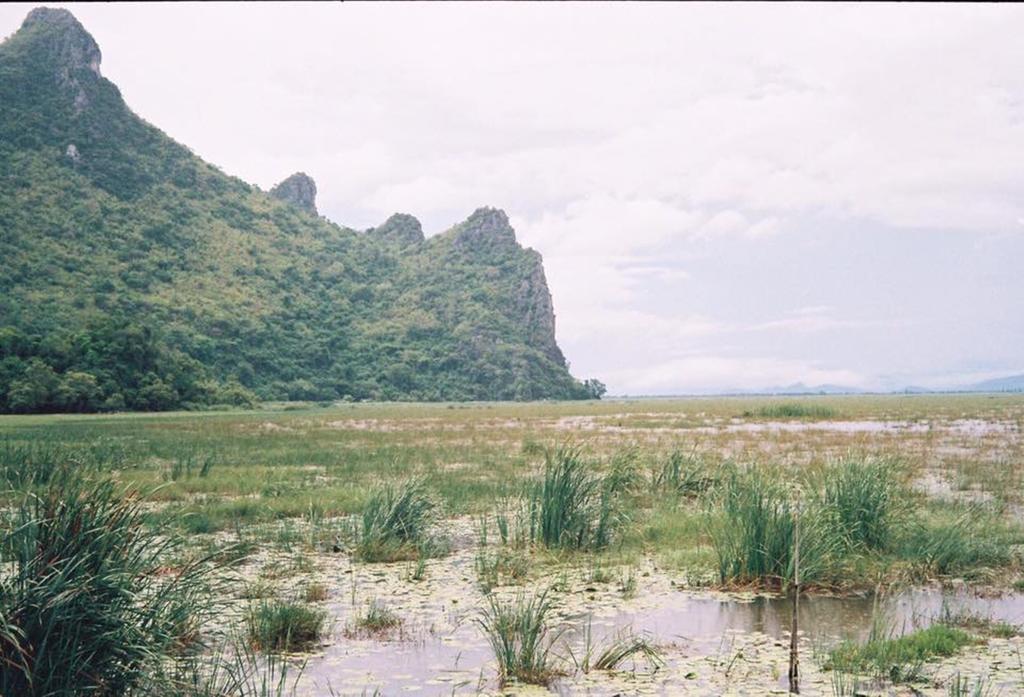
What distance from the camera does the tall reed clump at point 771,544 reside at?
8398 millimetres

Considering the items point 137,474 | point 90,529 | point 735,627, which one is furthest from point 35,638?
point 137,474

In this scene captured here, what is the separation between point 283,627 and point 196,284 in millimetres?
83093

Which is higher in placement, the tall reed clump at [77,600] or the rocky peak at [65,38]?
the rocky peak at [65,38]

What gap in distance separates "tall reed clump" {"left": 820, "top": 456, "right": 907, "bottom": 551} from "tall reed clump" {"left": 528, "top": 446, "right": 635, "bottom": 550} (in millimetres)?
2803

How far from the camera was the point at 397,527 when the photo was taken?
1043 cm

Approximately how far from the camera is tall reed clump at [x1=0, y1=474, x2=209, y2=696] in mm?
4457

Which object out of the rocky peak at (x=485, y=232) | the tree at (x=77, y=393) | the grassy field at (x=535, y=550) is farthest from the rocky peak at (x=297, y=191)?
the grassy field at (x=535, y=550)

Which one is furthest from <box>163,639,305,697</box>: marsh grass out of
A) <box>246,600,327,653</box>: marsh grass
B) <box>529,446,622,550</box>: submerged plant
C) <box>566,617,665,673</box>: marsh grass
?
<box>529,446,622,550</box>: submerged plant

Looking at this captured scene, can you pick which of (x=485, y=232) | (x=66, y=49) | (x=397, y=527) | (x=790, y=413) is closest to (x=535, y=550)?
(x=397, y=527)

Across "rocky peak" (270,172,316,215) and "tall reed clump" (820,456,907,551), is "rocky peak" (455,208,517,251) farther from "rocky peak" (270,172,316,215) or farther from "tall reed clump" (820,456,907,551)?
"tall reed clump" (820,456,907,551)

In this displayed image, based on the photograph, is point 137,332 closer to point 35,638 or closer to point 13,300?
point 13,300

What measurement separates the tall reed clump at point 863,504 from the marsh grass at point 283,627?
600cm

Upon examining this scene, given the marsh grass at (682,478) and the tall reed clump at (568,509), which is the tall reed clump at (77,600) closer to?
the tall reed clump at (568,509)

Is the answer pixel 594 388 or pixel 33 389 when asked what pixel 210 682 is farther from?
pixel 594 388
